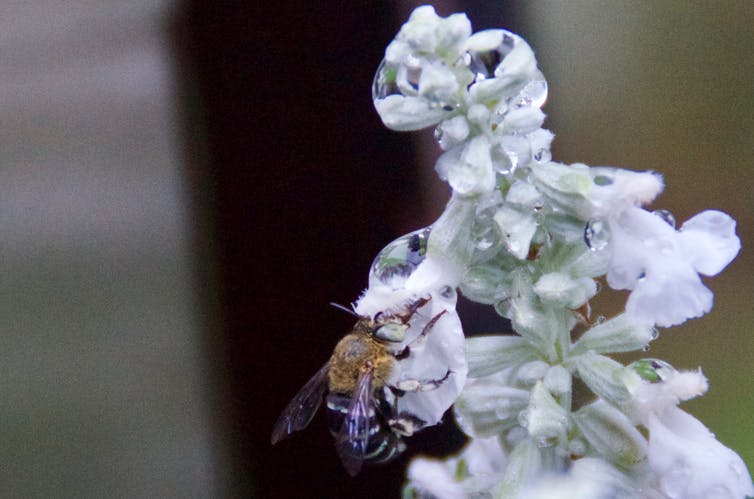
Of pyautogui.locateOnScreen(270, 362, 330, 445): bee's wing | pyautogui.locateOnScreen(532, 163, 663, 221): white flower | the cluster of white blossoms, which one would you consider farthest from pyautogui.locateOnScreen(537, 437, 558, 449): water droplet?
pyautogui.locateOnScreen(270, 362, 330, 445): bee's wing

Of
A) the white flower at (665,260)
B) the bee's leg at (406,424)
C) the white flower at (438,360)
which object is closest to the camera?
the white flower at (665,260)

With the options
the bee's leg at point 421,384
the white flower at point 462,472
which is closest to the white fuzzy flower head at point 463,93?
the bee's leg at point 421,384

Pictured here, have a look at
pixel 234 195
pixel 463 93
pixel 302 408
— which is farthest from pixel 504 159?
pixel 234 195

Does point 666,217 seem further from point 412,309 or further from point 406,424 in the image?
point 406,424

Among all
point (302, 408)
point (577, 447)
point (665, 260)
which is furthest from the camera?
point (302, 408)

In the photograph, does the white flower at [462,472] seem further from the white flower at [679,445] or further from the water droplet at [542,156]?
the water droplet at [542,156]

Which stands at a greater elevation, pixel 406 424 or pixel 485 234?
pixel 485 234
